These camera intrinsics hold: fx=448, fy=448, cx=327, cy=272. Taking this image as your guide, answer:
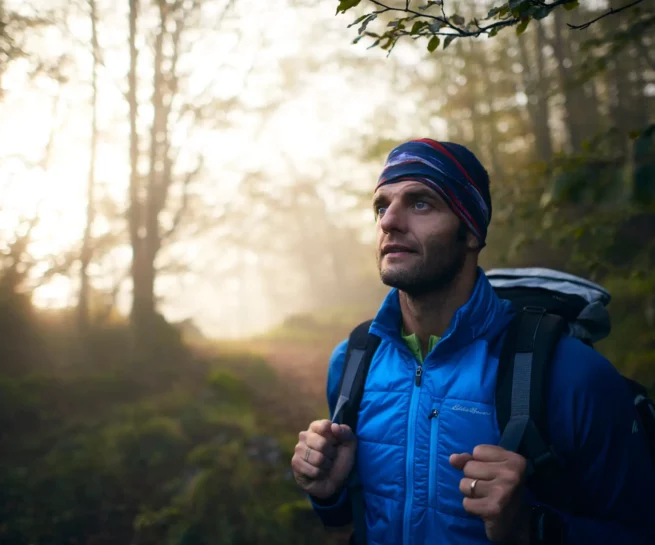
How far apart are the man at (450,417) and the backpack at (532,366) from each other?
0.06 meters

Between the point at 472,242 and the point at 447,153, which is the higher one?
the point at 447,153

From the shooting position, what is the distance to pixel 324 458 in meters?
1.95

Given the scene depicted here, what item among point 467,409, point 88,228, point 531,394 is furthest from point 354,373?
point 88,228

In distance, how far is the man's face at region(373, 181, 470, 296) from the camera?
2.12 m

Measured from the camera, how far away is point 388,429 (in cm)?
206

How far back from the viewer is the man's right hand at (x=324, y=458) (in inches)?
76.8

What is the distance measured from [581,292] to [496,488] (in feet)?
3.72

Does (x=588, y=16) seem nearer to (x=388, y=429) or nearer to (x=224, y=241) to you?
(x=388, y=429)

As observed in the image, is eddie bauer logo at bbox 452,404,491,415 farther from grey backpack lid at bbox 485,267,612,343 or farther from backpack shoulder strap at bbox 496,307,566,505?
grey backpack lid at bbox 485,267,612,343

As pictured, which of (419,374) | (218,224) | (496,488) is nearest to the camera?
(496,488)

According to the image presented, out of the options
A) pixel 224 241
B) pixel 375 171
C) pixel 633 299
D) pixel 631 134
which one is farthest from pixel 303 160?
pixel 631 134

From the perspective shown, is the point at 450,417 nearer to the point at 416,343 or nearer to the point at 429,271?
the point at 416,343

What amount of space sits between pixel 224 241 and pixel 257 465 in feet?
49.2

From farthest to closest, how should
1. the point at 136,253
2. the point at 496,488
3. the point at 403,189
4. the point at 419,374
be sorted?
the point at 136,253 < the point at 403,189 < the point at 419,374 < the point at 496,488
